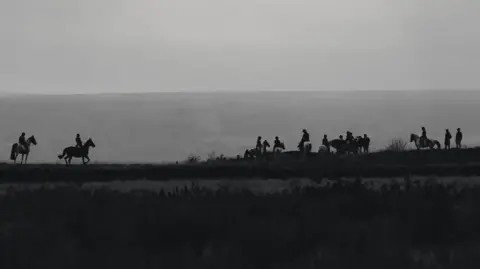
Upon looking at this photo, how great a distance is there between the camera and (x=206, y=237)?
15039 mm

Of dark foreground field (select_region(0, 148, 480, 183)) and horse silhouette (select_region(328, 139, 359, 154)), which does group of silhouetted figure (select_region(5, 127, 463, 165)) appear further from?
dark foreground field (select_region(0, 148, 480, 183))

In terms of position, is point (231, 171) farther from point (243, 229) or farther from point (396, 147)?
point (243, 229)

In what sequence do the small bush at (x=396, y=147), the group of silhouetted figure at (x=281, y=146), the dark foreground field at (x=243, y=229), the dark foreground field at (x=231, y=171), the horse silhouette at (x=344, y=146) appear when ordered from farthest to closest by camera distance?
the small bush at (x=396, y=147) < the horse silhouette at (x=344, y=146) < the group of silhouetted figure at (x=281, y=146) < the dark foreground field at (x=231, y=171) < the dark foreground field at (x=243, y=229)

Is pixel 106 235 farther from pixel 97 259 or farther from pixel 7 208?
pixel 7 208

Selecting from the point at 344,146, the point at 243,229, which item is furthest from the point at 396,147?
the point at 243,229

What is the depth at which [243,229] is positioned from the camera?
587 inches

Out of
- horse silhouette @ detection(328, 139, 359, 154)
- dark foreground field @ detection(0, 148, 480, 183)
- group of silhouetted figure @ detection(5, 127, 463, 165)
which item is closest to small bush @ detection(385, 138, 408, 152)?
group of silhouetted figure @ detection(5, 127, 463, 165)

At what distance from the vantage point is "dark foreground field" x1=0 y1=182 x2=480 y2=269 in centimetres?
1291

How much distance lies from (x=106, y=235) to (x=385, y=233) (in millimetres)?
4826

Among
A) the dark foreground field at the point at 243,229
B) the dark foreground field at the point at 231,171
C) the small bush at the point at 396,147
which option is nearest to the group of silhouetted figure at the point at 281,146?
the small bush at the point at 396,147

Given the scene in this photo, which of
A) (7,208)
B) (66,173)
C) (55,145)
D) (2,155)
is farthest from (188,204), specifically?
(55,145)

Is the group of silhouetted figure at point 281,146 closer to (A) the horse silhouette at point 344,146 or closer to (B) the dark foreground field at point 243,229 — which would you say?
(A) the horse silhouette at point 344,146

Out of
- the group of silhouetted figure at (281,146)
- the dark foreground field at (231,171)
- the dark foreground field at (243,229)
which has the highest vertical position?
the group of silhouetted figure at (281,146)

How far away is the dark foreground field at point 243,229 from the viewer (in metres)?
12.9
